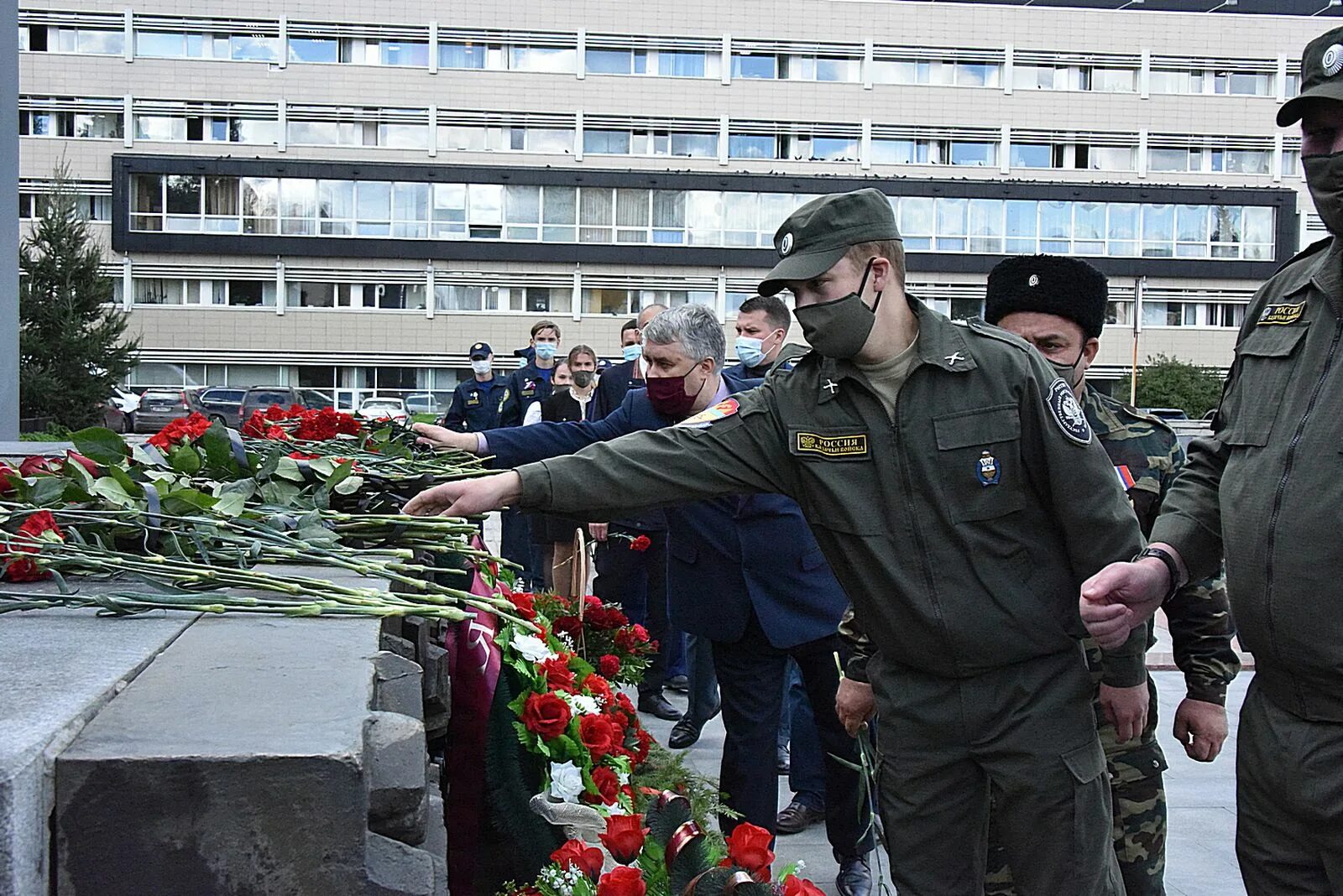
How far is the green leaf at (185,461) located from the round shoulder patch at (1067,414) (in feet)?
7.19

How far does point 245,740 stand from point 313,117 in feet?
164

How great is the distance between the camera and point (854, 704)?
3.52m

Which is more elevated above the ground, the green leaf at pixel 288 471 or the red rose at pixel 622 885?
the green leaf at pixel 288 471

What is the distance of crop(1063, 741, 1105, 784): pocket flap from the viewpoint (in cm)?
296

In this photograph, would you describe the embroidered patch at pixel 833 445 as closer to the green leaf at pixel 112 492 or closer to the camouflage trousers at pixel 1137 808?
Answer: the camouflage trousers at pixel 1137 808

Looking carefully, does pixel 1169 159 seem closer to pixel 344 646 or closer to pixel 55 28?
pixel 55 28

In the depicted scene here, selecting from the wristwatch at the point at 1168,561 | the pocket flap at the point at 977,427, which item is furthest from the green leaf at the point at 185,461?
the wristwatch at the point at 1168,561

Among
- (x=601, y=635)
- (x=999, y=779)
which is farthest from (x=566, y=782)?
(x=601, y=635)

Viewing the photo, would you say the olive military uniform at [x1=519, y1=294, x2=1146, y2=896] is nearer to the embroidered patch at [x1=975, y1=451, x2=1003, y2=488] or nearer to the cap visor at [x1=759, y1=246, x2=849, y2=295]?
the embroidered patch at [x1=975, y1=451, x2=1003, y2=488]

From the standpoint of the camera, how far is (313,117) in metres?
48.5

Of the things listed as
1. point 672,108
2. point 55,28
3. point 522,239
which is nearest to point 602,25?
point 672,108

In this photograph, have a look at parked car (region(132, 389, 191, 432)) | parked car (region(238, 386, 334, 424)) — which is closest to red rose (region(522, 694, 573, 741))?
parked car (region(132, 389, 191, 432))

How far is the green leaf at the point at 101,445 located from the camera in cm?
→ 342

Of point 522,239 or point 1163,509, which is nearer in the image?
point 1163,509
